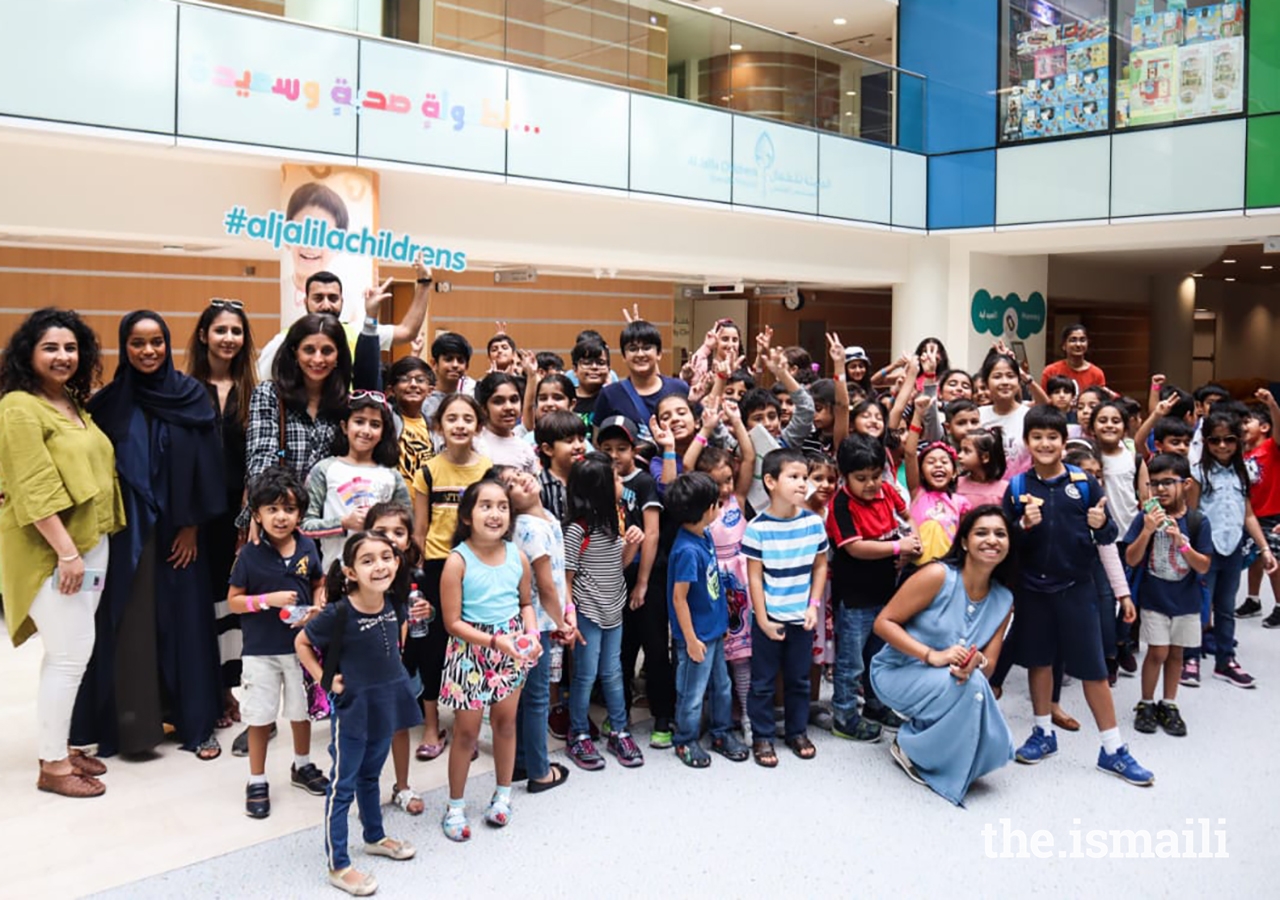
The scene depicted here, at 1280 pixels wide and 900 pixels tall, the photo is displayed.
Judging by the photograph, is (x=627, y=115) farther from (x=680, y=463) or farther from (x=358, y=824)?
(x=358, y=824)

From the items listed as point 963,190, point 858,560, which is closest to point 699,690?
point 858,560

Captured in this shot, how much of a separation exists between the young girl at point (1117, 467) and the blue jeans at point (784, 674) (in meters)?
2.11

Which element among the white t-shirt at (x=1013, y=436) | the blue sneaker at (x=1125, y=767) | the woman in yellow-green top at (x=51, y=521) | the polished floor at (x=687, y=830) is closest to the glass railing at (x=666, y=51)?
the woman in yellow-green top at (x=51, y=521)

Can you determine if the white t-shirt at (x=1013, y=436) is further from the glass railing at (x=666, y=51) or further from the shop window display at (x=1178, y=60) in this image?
the shop window display at (x=1178, y=60)

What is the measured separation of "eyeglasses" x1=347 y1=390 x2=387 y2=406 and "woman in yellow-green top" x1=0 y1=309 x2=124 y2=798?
38.0 inches

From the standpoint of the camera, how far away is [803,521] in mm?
4535

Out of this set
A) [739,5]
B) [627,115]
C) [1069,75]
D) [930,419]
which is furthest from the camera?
[739,5]

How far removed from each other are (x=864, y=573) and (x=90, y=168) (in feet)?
21.7

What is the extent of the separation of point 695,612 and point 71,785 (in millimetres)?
2406

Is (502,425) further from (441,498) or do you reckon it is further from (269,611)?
(269,611)

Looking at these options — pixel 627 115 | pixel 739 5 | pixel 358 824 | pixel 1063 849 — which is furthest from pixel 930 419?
pixel 739 5

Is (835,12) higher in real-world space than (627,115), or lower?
higher

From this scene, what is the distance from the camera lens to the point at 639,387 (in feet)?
16.8

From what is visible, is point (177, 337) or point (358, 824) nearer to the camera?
point (358, 824)
